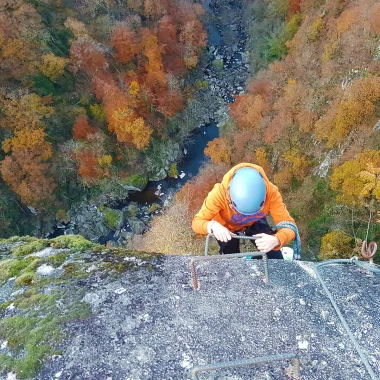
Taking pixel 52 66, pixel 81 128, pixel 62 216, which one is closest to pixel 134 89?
pixel 81 128

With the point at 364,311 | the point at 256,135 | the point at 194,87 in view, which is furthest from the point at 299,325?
the point at 194,87

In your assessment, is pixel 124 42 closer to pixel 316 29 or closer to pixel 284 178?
pixel 316 29

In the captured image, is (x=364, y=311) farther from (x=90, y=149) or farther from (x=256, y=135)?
(x=90, y=149)

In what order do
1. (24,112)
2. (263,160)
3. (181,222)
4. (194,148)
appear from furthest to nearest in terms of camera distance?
(194,148), (24,112), (263,160), (181,222)

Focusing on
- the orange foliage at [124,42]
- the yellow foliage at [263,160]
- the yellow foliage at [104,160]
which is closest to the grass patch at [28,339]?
the yellow foliage at [263,160]

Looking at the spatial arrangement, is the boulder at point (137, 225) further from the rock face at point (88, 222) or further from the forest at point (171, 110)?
the rock face at point (88, 222)
